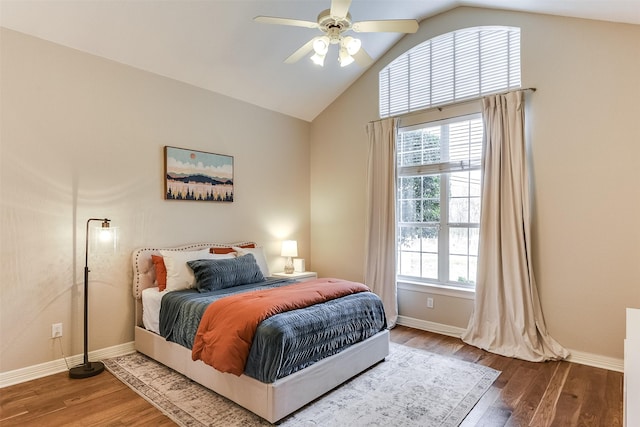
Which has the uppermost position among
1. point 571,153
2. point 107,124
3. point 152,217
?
point 107,124

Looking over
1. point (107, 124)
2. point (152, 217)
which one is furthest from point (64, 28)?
point (152, 217)

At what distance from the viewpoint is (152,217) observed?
12.3 feet

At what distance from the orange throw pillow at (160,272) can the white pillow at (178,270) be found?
53 millimetres

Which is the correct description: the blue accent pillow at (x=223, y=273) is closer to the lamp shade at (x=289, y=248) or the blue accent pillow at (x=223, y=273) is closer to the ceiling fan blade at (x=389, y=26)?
the lamp shade at (x=289, y=248)

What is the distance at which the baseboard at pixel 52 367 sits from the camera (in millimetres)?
2868

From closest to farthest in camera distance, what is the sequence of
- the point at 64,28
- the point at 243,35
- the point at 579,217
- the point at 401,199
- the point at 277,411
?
the point at 277,411, the point at 64,28, the point at 579,217, the point at 243,35, the point at 401,199

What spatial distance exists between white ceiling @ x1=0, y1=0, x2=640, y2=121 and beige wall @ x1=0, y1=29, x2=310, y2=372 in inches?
6.7

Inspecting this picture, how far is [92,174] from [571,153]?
14.5 ft

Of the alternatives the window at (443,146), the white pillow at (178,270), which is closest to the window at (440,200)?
the window at (443,146)

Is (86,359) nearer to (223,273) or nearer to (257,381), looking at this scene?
(223,273)

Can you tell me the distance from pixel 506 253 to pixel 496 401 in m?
1.47

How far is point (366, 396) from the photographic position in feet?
8.76

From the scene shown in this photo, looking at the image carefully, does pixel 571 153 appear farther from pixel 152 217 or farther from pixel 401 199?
pixel 152 217

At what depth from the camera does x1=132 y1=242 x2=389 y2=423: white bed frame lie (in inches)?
91.1
